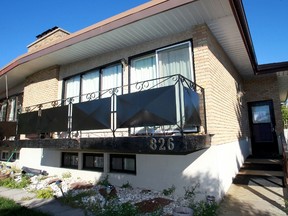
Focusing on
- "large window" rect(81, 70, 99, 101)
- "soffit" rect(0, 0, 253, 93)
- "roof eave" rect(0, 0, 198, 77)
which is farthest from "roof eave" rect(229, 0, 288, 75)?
"large window" rect(81, 70, 99, 101)

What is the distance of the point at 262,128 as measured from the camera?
10.6m

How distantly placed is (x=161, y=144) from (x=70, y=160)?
5.31 meters

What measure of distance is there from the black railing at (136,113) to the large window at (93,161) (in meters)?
0.89

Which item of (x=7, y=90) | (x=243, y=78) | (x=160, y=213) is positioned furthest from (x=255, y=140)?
(x=7, y=90)

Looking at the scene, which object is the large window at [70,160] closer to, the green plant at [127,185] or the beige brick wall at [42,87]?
the beige brick wall at [42,87]

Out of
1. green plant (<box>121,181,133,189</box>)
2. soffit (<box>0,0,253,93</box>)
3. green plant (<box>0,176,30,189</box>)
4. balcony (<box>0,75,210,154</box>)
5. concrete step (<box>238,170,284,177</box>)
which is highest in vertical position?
soffit (<box>0,0,253,93</box>)

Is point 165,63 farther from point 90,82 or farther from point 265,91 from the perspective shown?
point 265,91

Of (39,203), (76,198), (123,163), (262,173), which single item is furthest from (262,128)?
(39,203)

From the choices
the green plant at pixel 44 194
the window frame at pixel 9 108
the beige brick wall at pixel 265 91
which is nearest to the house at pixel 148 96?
the green plant at pixel 44 194

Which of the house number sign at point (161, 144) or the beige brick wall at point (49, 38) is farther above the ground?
the beige brick wall at point (49, 38)

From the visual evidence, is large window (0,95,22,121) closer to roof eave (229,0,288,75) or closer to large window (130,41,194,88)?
large window (130,41,194,88)

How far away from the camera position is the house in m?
4.55

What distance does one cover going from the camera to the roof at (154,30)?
4.92 m

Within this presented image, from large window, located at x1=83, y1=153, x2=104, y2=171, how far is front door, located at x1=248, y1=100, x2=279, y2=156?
7194mm
